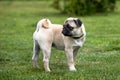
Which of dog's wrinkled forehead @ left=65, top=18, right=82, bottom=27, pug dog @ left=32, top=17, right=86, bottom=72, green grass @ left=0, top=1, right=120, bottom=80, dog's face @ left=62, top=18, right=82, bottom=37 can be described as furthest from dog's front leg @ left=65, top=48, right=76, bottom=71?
dog's wrinkled forehead @ left=65, top=18, right=82, bottom=27

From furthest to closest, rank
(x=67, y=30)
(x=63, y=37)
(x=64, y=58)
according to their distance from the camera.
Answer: (x=64, y=58)
(x=63, y=37)
(x=67, y=30)

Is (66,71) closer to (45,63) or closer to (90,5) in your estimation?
(45,63)

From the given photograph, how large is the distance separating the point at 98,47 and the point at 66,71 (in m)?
4.22

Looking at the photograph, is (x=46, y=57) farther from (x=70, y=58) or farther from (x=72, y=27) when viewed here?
(x=72, y=27)

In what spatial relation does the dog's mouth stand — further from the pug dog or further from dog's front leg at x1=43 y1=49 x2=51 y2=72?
dog's front leg at x1=43 y1=49 x2=51 y2=72

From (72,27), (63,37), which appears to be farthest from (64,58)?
(72,27)

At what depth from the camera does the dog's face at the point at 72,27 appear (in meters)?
8.85

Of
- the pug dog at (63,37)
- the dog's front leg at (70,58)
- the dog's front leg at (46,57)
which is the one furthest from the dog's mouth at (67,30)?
the dog's front leg at (46,57)

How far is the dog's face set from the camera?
885cm

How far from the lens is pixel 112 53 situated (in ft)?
38.1

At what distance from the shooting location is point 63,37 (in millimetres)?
9289

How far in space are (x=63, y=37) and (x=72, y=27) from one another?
463 mm

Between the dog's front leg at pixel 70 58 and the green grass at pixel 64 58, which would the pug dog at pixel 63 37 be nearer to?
the dog's front leg at pixel 70 58

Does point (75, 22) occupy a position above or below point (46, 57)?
above
